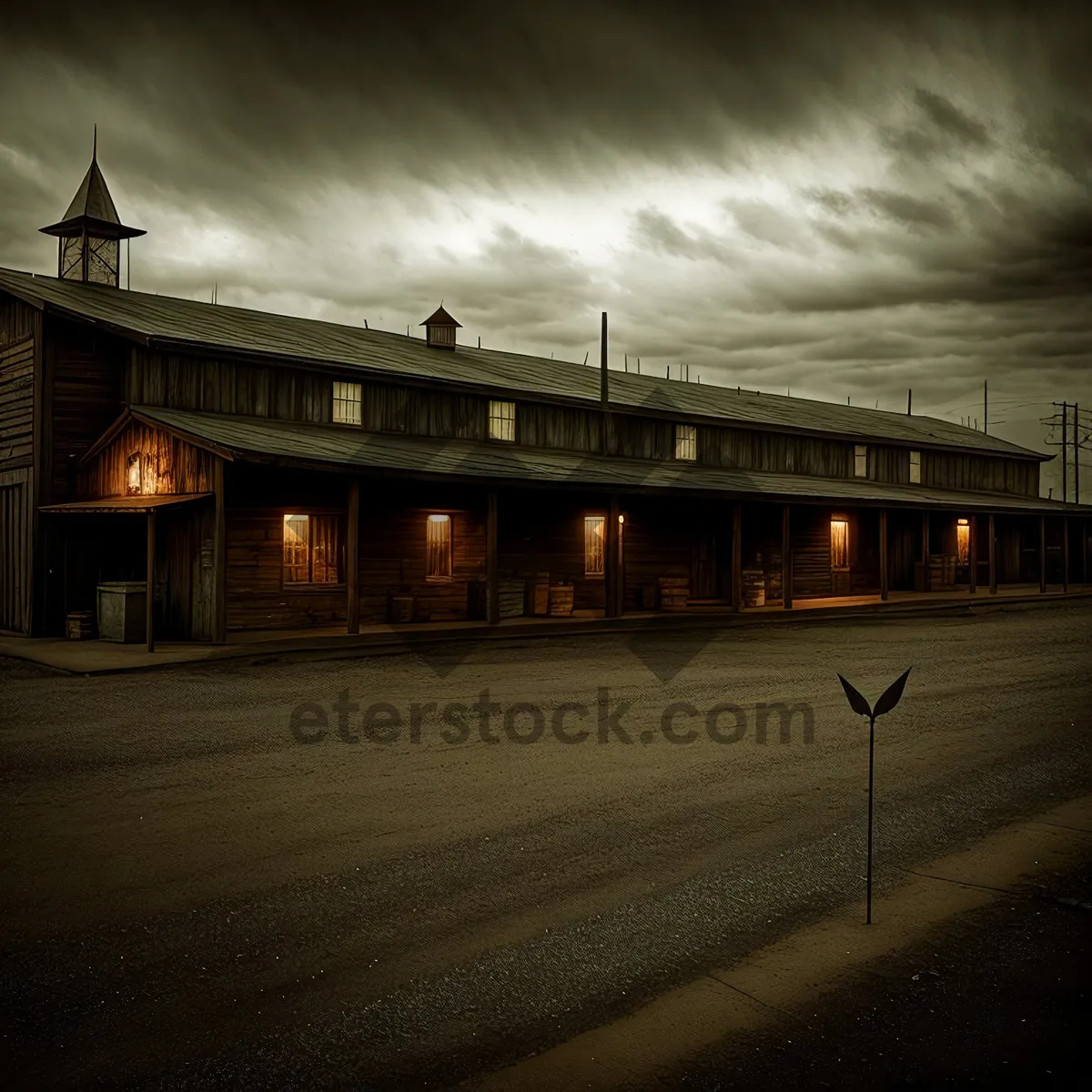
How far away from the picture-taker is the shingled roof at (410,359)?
20.1 m

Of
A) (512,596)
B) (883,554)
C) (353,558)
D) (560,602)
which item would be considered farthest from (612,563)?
(883,554)

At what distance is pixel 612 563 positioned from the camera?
902 inches

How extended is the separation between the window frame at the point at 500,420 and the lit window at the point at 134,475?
9.64 meters

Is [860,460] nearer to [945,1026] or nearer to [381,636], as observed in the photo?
[381,636]

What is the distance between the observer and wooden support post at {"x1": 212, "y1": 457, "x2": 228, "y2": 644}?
646 inches

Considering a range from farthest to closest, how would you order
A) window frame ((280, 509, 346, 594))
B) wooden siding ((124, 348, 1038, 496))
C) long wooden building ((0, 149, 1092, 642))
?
wooden siding ((124, 348, 1038, 496))
window frame ((280, 509, 346, 594))
long wooden building ((0, 149, 1092, 642))

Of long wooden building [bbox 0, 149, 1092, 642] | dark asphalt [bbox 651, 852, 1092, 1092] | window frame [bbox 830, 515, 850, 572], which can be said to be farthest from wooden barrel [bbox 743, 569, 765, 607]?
dark asphalt [bbox 651, 852, 1092, 1092]

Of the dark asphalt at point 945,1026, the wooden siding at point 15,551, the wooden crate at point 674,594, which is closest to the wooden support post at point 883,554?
the wooden crate at point 674,594

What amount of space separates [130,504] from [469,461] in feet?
24.1

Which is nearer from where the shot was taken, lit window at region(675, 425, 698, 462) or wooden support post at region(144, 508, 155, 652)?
wooden support post at region(144, 508, 155, 652)

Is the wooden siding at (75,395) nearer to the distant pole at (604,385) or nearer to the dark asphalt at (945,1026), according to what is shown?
the distant pole at (604,385)

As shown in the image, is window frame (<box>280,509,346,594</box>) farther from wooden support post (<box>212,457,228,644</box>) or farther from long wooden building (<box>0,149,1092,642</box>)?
wooden support post (<box>212,457,228,644</box>)

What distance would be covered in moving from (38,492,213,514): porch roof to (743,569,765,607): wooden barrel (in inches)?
605

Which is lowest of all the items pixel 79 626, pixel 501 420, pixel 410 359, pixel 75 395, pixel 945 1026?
pixel 945 1026
